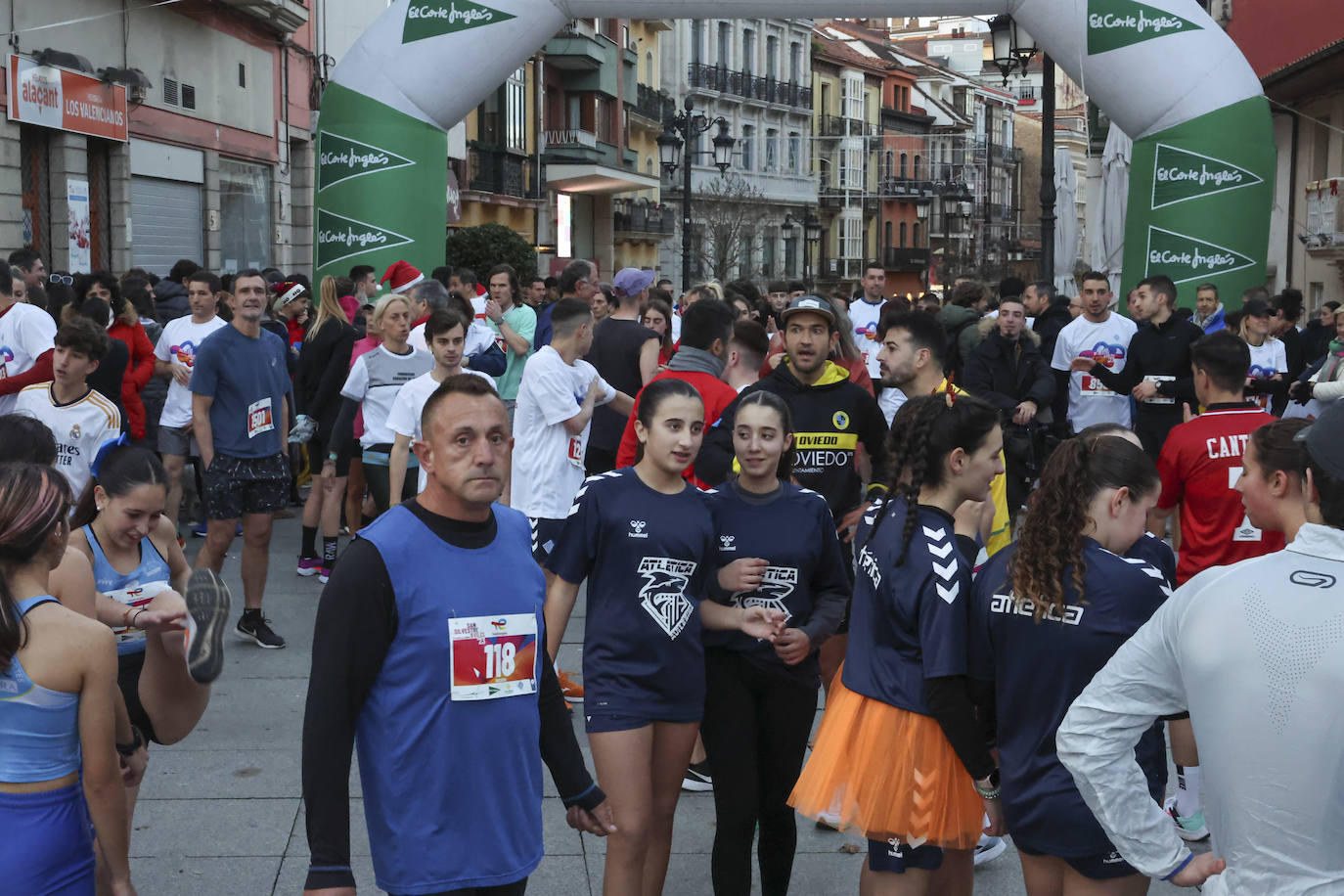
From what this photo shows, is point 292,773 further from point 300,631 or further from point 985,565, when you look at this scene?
point 985,565

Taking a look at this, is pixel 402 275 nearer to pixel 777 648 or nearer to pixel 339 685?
pixel 777 648

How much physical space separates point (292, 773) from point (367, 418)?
3.18 m

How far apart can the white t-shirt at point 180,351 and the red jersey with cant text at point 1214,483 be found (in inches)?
252

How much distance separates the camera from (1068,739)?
261 centimetres

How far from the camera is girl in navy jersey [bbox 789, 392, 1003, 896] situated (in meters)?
3.57

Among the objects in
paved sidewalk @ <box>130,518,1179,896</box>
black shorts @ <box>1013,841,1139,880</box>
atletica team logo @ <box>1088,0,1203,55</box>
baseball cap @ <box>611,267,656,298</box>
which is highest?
atletica team logo @ <box>1088,0,1203,55</box>

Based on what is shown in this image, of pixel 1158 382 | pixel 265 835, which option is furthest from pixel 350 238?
pixel 265 835

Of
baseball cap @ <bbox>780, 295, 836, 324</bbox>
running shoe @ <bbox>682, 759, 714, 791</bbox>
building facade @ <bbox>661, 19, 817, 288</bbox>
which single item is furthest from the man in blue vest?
building facade @ <bbox>661, 19, 817, 288</bbox>

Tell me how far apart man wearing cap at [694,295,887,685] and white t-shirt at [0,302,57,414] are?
15.1ft

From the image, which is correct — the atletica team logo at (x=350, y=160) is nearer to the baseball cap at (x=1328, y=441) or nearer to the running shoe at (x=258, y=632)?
the running shoe at (x=258, y=632)

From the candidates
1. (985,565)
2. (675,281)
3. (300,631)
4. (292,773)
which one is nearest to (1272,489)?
(985,565)

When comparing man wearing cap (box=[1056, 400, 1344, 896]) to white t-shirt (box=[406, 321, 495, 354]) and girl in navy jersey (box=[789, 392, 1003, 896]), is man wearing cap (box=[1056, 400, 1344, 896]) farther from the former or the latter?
white t-shirt (box=[406, 321, 495, 354])

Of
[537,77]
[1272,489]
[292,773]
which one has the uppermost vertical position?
[537,77]

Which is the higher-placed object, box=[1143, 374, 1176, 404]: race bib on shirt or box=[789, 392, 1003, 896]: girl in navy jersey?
box=[1143, 374, 1176, 404]: race bib on shirt
